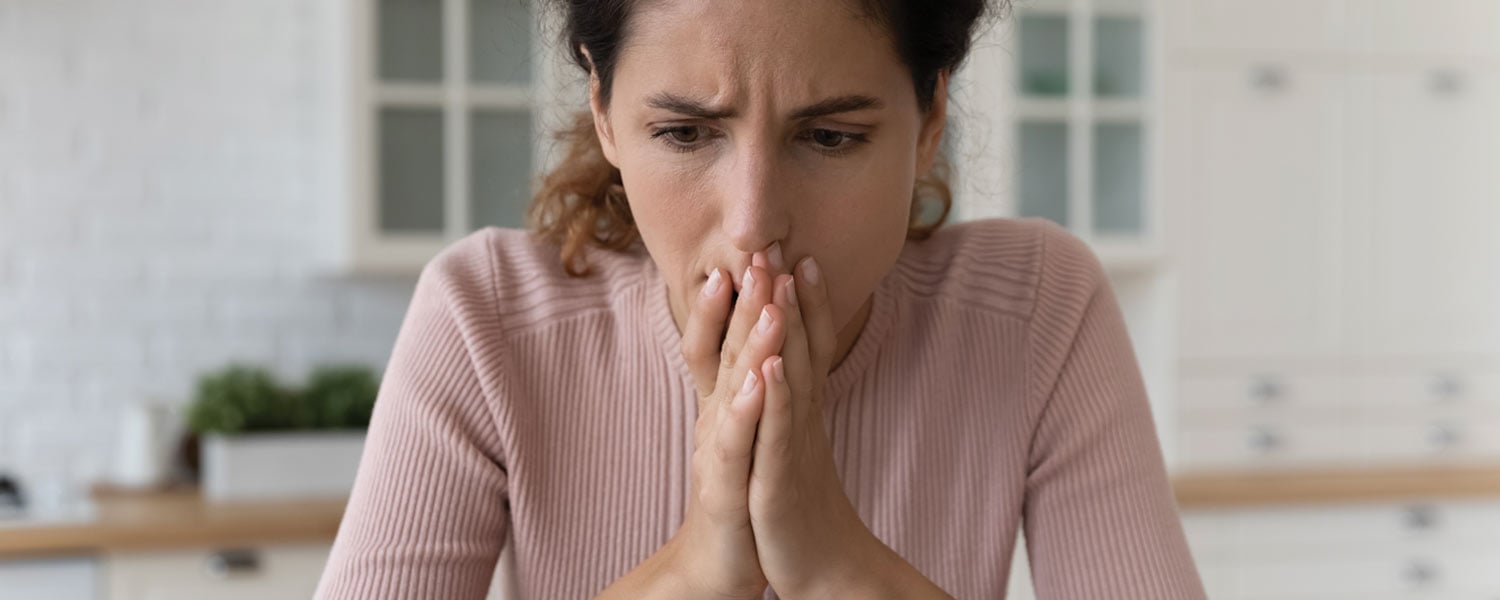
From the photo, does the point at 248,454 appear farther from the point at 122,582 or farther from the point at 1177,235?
the point at 1177,235

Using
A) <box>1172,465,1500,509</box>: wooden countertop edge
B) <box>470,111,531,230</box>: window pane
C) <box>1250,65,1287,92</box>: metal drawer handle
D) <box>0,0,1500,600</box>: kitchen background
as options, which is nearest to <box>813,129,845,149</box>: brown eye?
<box>0,0,1500,600</box>: kitchen background

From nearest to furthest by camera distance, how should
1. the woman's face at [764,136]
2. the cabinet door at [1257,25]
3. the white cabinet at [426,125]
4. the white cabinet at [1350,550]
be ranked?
the woman's face at [764,136] < the white cabinet at [426,125] < the white cabinet at [1350,550] < the cabinet door at [1257,25]

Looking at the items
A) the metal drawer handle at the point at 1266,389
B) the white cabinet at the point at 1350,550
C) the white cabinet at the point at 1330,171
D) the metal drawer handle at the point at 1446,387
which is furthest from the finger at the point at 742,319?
the metal drawer handle at the point at 1446,387

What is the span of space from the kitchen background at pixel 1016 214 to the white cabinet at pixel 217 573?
19 cm

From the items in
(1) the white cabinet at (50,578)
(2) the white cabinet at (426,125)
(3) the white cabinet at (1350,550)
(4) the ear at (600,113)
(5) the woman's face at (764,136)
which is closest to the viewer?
(5) the woman's face at (764,136)

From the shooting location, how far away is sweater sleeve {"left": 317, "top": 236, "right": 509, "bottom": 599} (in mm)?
1113

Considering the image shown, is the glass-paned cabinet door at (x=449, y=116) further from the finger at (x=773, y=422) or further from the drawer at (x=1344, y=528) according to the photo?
the finger at (x=773, y=422)

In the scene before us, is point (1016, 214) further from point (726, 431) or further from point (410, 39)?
point (726, 431)

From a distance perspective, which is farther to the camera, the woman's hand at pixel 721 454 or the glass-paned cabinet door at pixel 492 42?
the glass-paned cabinet door at pixel 492 42

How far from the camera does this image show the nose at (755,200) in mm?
975

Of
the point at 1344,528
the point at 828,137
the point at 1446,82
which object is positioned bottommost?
the point at 1344,528

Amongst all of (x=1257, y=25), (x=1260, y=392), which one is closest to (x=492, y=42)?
(x=1257, y=25)

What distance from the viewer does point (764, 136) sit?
3.19 ft

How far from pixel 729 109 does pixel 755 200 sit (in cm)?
6
